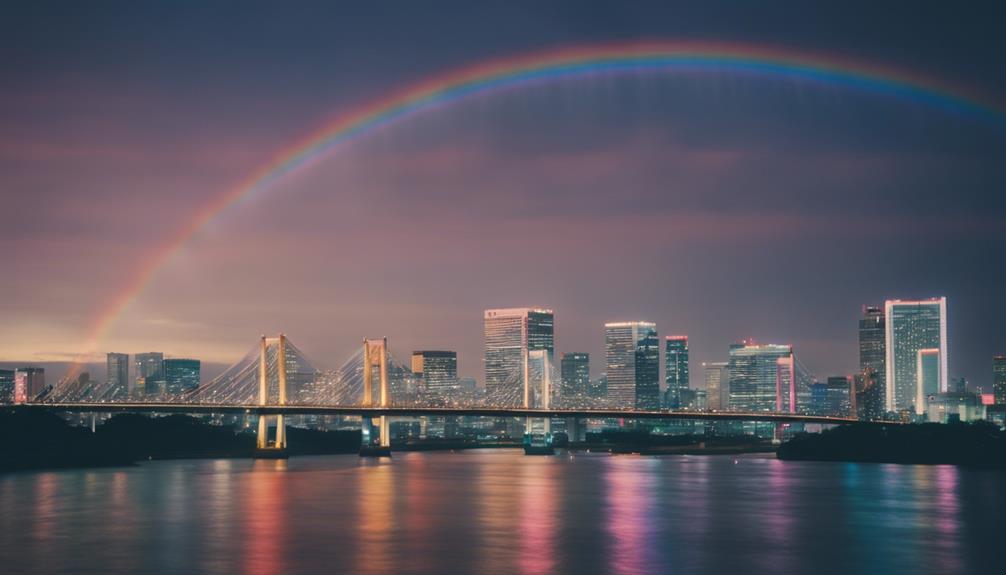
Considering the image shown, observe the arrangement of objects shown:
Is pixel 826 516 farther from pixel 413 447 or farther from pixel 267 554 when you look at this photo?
pixel 413 447

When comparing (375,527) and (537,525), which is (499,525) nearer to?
(537,525)

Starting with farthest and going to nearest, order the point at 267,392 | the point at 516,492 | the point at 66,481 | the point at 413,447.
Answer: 1. the point at 413,447
2. the point at 267,392
3. the point at 66,481
4. the point at 516,492

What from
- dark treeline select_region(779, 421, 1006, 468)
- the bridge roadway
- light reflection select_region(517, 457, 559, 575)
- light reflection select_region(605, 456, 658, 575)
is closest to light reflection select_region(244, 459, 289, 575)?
light reflection select_region(517, 457, 559, 575)

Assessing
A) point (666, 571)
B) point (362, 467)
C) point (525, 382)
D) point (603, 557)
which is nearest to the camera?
point (666, 571)

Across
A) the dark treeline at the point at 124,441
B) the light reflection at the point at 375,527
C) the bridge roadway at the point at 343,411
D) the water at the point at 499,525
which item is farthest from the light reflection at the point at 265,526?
the dark treeline at the point at 124,441

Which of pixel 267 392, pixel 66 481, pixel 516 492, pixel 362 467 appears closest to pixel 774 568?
pixel 516 492

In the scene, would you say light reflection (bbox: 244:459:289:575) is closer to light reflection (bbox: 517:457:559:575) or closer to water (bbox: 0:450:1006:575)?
water (bbox: 0:450:1006:575)
